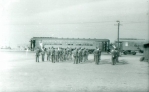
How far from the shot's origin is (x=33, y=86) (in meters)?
8.05

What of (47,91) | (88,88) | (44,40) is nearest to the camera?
(47,91)

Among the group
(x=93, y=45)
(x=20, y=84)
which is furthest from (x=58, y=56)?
(x=93, y=45)

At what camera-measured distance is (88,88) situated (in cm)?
790

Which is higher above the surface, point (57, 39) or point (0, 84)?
point (57, 39)

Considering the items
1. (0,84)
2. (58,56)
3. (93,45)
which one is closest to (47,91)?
(0,84)

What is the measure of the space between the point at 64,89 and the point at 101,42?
119 ft

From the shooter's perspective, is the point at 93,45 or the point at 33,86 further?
the point at 93,45

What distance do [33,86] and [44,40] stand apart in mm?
36751

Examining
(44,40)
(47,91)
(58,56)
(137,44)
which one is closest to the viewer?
(47,91)

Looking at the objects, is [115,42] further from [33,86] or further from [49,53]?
[33,86]

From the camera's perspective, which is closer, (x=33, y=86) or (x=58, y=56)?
(x=33, y=86)

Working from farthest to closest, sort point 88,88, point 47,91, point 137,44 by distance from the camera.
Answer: point 137,44
point 88,88
point 47,91

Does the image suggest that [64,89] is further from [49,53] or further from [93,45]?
[93,45]

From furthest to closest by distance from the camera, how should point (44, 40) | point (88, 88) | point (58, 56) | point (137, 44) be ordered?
1. point (44, 40)
2. point (137, 44)
3. point (58, 56)
4. point (88, 88)
